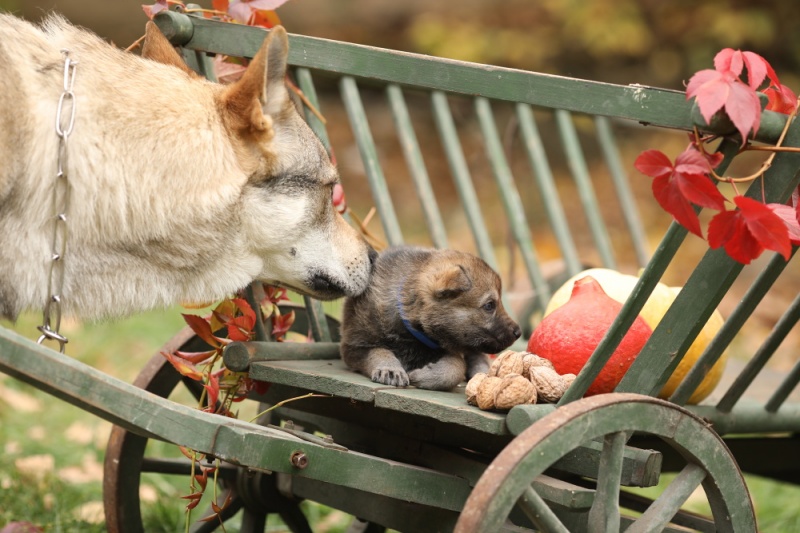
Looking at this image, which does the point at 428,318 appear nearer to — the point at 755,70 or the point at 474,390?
the point at 474,390

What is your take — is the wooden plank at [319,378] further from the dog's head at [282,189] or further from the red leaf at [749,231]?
the red leaf at [749,231]

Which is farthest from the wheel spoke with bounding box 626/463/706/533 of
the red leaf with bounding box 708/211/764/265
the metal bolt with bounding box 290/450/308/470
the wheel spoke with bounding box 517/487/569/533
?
the metal bolt with bounding box 290/450/308/470

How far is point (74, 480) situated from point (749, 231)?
3105mm

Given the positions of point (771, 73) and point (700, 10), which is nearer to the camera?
point (771, 73)

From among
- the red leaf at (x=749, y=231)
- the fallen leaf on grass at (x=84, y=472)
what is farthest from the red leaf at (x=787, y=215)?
the fallen leaf on grass at (x=84, y=472)

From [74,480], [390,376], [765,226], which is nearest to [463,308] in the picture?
[390,376]

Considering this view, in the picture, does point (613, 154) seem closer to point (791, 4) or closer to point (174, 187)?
point (174, 187)

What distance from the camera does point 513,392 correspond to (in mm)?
2076

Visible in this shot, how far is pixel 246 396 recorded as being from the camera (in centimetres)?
271

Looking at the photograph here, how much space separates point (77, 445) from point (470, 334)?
255cm

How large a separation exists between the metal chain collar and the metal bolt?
614 millimetres

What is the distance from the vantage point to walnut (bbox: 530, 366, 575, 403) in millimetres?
2158

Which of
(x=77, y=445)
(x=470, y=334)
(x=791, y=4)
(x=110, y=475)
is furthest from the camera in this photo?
(x=791, y=4)

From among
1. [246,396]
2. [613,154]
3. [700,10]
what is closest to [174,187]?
[246,396]
